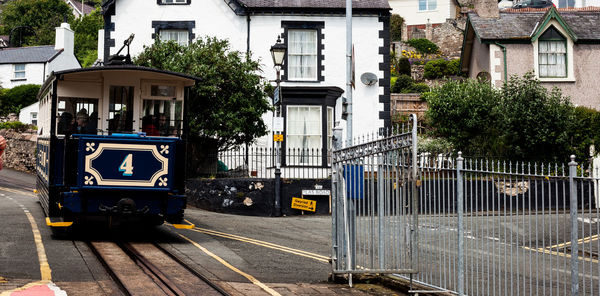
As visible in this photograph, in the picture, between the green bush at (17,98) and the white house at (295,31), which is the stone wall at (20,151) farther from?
the green bush at (17,98)

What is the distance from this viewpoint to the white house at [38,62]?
46.8 metres

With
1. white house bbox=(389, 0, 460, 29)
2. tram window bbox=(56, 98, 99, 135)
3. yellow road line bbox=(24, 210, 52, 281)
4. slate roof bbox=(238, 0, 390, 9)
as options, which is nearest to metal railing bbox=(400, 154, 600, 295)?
yellow road line bbox=(24, 210, 52, 281)

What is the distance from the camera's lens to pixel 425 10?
71.6 meters

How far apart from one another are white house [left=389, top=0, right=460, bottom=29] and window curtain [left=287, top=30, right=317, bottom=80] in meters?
49.1

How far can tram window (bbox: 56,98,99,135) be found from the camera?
1298 centimetres

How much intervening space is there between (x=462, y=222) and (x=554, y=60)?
21.5m

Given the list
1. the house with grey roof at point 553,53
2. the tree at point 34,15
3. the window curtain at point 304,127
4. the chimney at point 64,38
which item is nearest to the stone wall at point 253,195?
the window curtain at point 304,127

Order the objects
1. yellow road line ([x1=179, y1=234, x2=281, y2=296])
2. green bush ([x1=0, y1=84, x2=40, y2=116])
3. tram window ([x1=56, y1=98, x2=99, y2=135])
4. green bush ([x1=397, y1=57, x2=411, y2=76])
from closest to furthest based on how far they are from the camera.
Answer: yellow road line ([x1=179, y1=234, x2=281, y2=296]) < tram window ([x1=56, y1=98, x2=99, y2=135]) < green bush ([x1=0, y1=84, x2=40, y2=116]) < green bush ([x1=397, y1=57, x2=411, y2=76])

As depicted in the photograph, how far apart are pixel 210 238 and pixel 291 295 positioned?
5893mm

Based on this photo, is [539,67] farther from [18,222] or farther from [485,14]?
[18,222]

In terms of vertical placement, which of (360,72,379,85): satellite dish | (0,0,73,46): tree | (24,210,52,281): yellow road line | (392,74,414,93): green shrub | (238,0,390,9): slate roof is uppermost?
(0,0,73,46): tree

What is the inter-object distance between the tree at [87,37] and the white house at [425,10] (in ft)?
105

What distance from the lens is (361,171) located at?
30.3 ft

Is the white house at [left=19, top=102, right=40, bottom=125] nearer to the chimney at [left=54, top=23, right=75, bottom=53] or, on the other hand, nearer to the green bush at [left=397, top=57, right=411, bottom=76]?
the chimney at [left=54, top=23, right=75, bottom=53]
